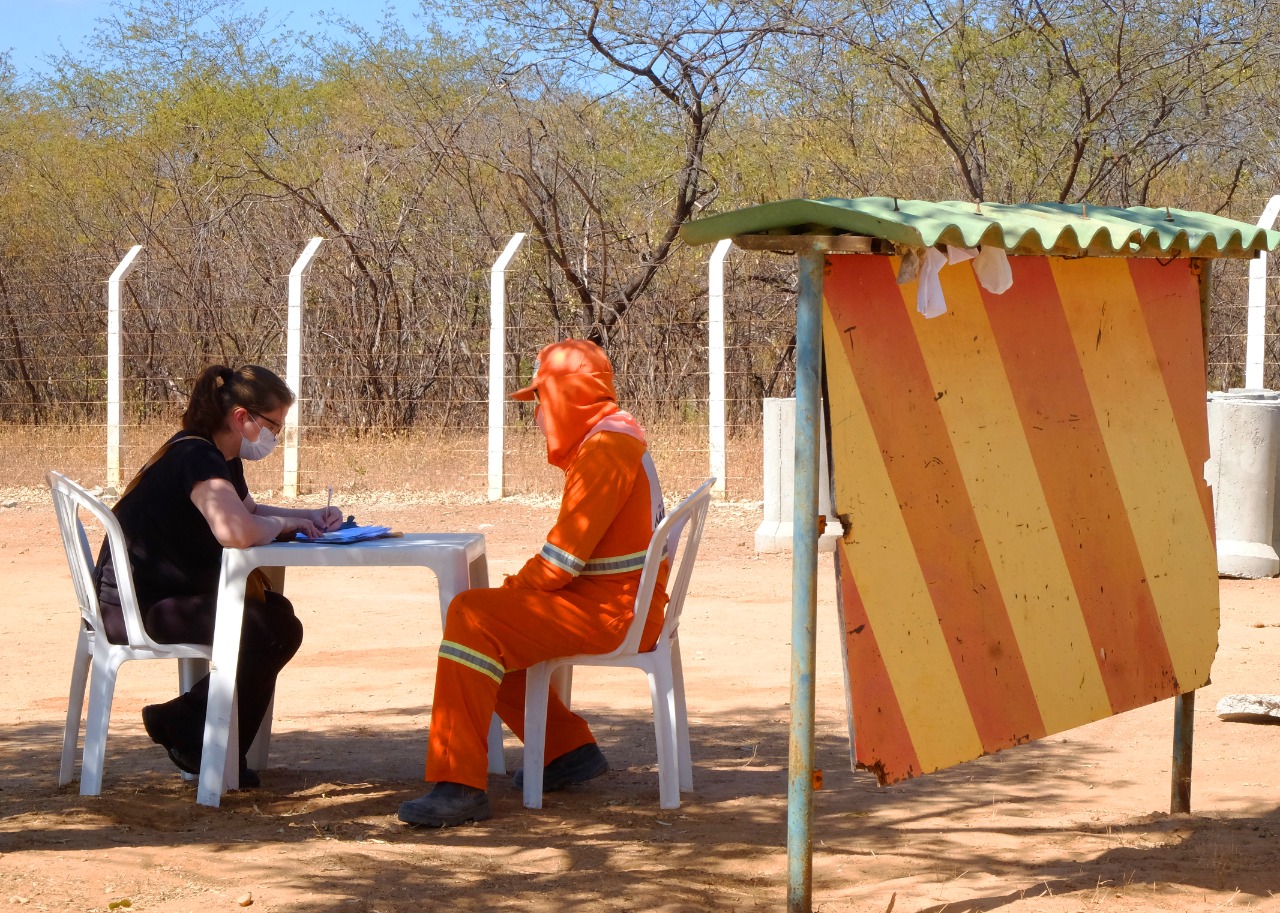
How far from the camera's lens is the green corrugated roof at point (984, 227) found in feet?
10.0

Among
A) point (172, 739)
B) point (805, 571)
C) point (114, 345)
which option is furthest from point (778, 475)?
point (114, 345)

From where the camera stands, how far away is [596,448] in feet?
14.1

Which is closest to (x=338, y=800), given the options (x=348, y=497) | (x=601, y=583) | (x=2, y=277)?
(x=601, y=583)

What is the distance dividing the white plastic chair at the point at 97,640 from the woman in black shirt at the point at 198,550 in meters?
0.05

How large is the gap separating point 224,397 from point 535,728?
139 cm

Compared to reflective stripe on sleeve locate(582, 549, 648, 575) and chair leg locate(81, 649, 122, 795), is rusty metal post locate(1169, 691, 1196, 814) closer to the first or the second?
reflective stripe on sleeve locate(582, 549, 648, 575)

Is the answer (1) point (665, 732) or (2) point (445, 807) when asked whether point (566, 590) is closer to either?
(1) point (665, 732)

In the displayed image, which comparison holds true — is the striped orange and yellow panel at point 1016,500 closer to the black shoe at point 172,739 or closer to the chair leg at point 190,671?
the black shoe at point 172,739

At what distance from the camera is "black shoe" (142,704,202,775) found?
4.62m

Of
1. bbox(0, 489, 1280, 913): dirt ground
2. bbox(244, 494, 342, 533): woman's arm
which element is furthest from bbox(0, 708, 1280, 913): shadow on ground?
bbox(244, 494, 342, 533): woman's arm

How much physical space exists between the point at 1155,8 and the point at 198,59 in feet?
58.5

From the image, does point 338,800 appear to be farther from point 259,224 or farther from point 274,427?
point 259,224

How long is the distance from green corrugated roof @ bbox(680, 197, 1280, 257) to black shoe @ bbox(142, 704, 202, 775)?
2401mm

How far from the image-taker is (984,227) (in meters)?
3.16
